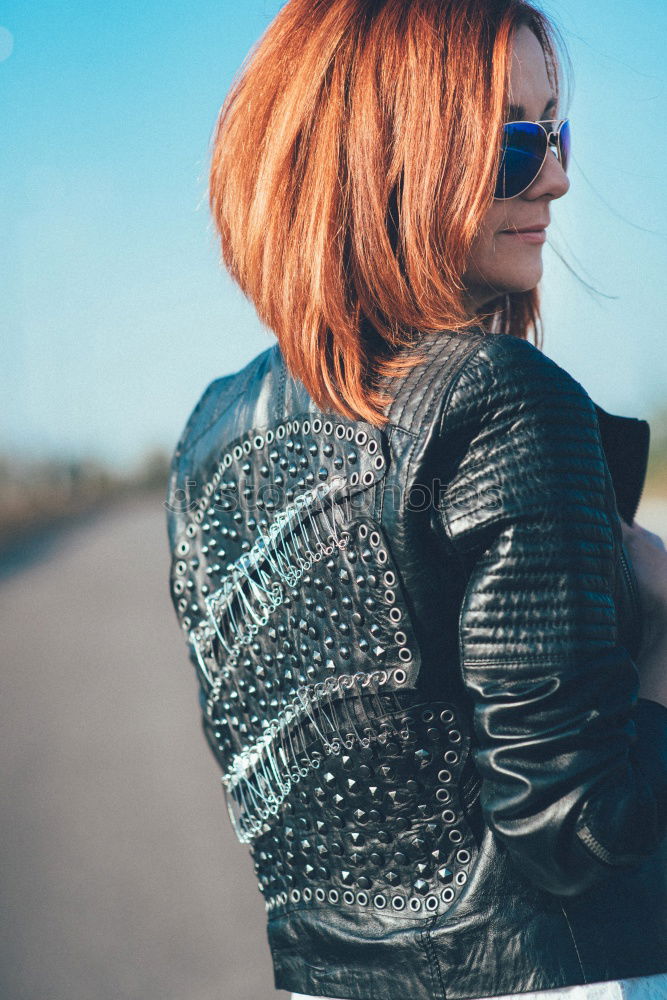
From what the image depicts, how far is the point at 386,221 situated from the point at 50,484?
Result: 4146mm

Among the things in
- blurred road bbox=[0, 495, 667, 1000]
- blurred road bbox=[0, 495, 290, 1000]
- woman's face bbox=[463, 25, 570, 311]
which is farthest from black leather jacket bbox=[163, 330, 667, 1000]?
blurred road bbox=[0, 495, 290, 1000]

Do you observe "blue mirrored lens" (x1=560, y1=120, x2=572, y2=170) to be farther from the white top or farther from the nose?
the white top

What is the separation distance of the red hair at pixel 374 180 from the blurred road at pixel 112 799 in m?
2.56

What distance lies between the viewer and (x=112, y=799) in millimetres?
3967

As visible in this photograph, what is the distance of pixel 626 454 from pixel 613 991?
60 centimetres

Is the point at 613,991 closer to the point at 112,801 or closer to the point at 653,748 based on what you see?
the point at 653,748

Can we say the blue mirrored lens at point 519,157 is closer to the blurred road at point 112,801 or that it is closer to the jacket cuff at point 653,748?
the jacket cuff at point 653,748

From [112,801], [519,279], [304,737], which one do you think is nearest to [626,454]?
[519,279]

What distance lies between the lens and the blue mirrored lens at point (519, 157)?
3.30ft

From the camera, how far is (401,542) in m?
0.86

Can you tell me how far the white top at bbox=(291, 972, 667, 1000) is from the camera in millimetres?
851

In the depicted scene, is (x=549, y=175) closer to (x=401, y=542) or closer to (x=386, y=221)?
(x=386, y=221)

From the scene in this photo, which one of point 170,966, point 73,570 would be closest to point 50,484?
point 73,570

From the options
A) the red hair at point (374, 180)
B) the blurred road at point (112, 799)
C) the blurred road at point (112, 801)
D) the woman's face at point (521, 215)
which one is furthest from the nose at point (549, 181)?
the blurred road at point (112, 801)
